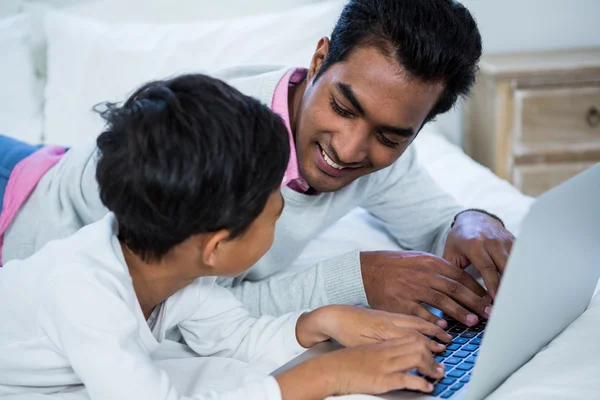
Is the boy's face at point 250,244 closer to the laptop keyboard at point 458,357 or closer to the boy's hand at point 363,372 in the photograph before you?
the boy's hand at point 363,372

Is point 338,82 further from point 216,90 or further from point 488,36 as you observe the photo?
point 488,36

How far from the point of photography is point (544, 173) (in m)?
2.44

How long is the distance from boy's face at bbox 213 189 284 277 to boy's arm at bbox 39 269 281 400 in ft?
0.46

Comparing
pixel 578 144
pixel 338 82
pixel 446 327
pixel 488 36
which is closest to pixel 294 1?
pixel 488 36

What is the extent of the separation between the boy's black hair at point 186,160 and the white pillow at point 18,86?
116 centimetres

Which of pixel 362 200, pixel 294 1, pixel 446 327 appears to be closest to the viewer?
pixel 446 327

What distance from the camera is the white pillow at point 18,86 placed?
6.28ft

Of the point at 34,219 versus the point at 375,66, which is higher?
the point at 375,66

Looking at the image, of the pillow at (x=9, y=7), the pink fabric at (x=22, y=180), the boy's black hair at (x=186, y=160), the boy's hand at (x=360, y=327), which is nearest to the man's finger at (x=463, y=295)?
the boy's hand at (x=360, y=327)

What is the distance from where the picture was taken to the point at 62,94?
1942 millimetres

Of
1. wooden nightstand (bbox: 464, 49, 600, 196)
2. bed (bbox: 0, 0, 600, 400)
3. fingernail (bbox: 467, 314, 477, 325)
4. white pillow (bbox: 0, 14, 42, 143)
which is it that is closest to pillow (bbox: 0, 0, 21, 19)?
bed (bbox: 0, 0, 600, 400)

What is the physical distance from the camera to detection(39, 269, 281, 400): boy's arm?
794mm

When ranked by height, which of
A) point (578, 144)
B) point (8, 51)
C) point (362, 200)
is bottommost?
point (578, 144)

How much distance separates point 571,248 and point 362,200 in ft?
2.29
